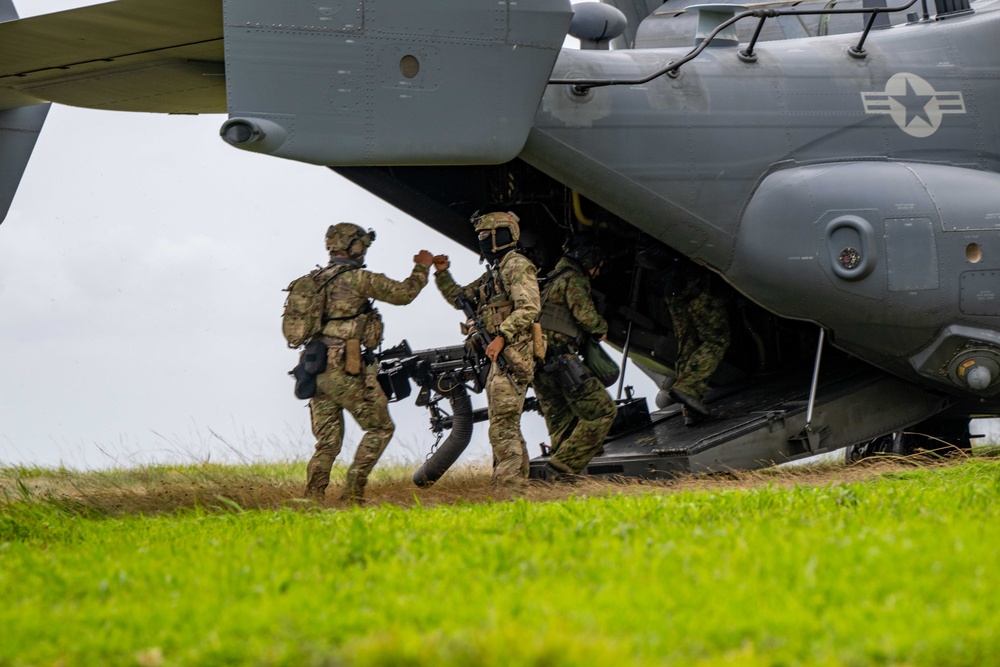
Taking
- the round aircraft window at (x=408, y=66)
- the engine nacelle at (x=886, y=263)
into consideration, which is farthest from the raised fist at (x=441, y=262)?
the engine nacelle at (x=886, y=263)

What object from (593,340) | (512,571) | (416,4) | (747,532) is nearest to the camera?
(512,571)

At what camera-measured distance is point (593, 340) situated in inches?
352

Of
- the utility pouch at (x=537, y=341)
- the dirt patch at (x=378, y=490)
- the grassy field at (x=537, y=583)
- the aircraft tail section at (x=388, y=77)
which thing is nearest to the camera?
the grassy field at (x=537, y=583)

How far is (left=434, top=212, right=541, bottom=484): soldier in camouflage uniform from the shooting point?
26.9 feet

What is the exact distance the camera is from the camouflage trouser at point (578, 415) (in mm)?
8664

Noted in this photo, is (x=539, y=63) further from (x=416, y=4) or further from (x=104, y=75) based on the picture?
(x=104, y=75)

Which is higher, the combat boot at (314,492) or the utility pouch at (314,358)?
the utility pouch at (314,358)

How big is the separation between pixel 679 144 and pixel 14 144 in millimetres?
5548

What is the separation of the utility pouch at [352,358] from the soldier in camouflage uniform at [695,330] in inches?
104

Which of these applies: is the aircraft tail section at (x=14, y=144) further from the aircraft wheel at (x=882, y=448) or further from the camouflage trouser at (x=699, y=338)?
the aircraft wheel at (x=882, y=448)

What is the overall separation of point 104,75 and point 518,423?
13.3ft

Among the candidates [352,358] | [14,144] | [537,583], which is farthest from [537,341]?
[14,144]

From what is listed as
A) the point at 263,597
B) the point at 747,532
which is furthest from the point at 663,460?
the point at 263,597

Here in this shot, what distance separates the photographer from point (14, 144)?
31.1ft
